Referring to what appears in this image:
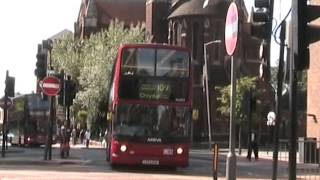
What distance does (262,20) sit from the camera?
17312 millimetres

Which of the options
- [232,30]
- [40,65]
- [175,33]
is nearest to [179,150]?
[40,65]

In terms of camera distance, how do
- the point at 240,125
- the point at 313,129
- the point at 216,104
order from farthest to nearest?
the point at 216,104, the point at 240,125, the point at 313,129

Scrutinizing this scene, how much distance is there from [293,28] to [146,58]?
18.0m

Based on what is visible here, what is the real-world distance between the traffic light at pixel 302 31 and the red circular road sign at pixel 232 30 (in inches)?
214

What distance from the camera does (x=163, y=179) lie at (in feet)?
75.3

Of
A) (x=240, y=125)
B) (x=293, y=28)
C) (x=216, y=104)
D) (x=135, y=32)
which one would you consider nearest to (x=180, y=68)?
(x=293, y=28)

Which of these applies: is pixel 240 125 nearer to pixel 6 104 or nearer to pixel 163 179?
pixel 6 104

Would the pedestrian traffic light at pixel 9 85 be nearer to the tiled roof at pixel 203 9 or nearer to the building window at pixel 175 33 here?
the tiled roof at pixel 203 9

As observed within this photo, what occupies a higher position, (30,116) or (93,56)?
(93,56)

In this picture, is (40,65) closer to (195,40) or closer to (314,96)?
(314,96)

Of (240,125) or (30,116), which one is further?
(240,125)

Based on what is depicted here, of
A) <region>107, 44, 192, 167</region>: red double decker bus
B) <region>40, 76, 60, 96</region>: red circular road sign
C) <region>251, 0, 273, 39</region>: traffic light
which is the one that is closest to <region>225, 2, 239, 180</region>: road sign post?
<region>251, 0, 273, 39</region>: traffic light

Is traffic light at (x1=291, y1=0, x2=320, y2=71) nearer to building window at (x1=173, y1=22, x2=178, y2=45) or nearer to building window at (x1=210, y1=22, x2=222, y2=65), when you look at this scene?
building window at (x1=210, y1=22, x2=222, y2=65)

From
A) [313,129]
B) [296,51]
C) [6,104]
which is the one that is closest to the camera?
[296,51]
